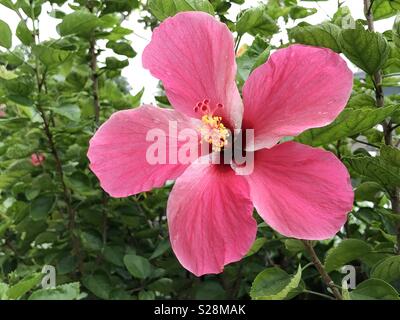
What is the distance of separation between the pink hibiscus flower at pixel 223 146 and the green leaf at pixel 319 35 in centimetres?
25

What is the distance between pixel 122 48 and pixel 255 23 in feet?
2.03

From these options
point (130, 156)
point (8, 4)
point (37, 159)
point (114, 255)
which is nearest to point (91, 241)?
point (114, 255)

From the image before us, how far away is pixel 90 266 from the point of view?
63.5 inches

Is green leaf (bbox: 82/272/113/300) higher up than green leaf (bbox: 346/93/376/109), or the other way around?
green leaf (bbox: 346/93/376/109)

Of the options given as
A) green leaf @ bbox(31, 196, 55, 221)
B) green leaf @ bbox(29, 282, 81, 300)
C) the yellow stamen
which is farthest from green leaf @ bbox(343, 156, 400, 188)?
green leaf @ bbox(31, 196, 55, 221)

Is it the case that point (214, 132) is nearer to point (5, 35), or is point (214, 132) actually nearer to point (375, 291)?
point (375, 291)

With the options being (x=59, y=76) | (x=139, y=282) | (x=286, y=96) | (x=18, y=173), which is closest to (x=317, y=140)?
(x=286, y=96)

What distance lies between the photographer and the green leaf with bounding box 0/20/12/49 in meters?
1.29

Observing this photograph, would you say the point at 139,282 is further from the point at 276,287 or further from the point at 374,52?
the point at 374,52

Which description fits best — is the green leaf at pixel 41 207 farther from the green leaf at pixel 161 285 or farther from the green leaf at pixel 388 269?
the green leaf at pixel 388 269

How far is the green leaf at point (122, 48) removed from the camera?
1576 mm

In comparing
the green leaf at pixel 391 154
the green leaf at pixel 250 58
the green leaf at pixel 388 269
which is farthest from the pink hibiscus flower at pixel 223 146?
the green leaf at pixel 388 269

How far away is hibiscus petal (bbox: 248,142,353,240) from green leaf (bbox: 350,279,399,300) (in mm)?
305

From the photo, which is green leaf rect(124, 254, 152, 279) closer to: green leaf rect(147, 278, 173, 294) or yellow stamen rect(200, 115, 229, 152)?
green leaf rect(147, 278, 173, 294)
